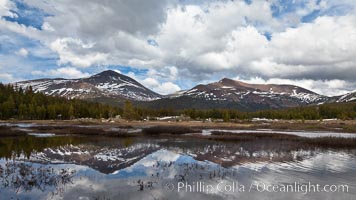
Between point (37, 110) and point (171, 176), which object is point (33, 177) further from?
point (37, 110)

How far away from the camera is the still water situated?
1906 centimetres

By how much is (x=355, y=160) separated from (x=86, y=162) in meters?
30.2

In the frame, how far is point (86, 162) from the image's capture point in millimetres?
29594

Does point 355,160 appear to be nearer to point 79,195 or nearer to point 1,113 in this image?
point 79,195

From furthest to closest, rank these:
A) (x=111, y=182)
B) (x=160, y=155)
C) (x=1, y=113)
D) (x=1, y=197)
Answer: (x=1, y=113)
(x=160, y=155)
(x=111, y=182)
(x=1, y=197)

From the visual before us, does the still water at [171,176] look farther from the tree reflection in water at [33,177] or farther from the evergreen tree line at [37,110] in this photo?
the evergreen tree line at [37,110]

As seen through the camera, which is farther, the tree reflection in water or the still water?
the tree reflection in water

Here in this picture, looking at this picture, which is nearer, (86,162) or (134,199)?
(134,199)

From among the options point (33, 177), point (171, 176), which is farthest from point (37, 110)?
point (171, 176)

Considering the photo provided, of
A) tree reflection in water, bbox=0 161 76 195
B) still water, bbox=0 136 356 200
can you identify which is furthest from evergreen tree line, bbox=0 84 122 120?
tree reflection in water, bbox=0 161 76 195

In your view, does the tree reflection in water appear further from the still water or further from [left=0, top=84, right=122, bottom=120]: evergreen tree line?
[left=0, top=84, right=122, bottom=120]: evergreen tree line

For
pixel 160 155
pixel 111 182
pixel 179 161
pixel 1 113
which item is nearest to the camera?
pixel 111 182

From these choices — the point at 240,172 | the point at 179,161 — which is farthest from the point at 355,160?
the point at 179,161

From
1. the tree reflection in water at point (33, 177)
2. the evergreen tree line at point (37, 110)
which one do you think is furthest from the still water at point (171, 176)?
the evergreen tree line at point (37, 110)
